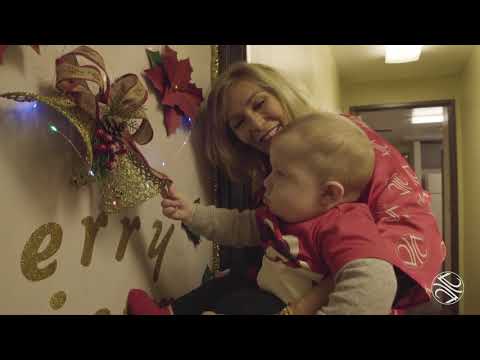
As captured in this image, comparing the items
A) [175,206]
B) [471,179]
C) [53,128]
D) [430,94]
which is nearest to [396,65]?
[430,94]

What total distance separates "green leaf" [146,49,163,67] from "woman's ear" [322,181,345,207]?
0.92ft

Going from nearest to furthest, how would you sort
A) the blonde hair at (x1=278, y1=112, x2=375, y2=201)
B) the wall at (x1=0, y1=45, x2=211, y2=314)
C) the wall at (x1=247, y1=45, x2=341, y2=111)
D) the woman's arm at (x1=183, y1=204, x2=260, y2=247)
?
1. the wall at (x1=0, y1=45, x2=211, y2=314)
2. the blonde hair at (x1=278, y1=112, x2=375, y2=201)
3. the woman's arm at (x1=183, y1=204, x2=260, y2=247)
4. the wall at (x1=247, y1=45, x2=341, y2=111)

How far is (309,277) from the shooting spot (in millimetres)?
387

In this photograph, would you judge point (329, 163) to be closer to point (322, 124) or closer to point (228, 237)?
point (322, 124)

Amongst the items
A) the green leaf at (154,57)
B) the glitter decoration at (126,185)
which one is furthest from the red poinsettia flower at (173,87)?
the glitter decoration at (126,185)

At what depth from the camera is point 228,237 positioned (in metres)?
0.51

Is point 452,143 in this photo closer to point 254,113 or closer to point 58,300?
point 254,113

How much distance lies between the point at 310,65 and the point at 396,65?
289 mm

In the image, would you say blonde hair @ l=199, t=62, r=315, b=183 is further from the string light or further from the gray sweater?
the string light

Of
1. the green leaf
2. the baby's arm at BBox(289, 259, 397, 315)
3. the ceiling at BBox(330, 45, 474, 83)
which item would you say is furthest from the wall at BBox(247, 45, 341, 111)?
the baby's arm at BBox(289, 259, 397, 315)

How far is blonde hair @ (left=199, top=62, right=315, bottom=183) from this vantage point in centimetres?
54

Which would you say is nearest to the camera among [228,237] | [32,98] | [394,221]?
[32,98]
